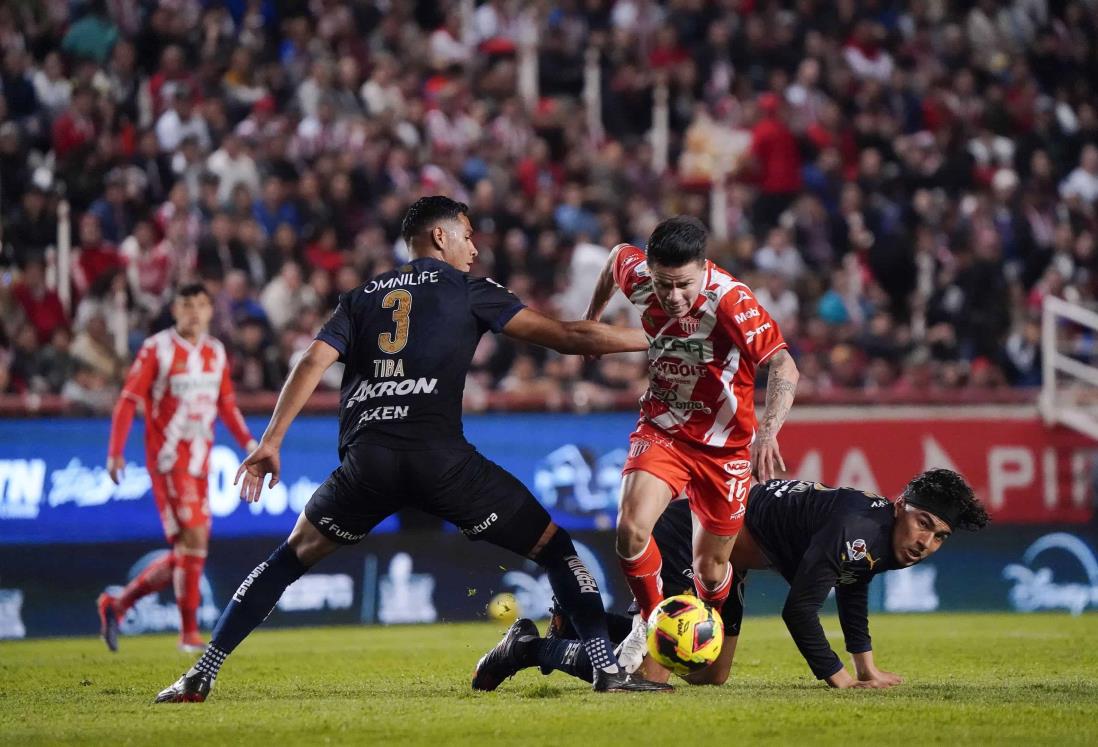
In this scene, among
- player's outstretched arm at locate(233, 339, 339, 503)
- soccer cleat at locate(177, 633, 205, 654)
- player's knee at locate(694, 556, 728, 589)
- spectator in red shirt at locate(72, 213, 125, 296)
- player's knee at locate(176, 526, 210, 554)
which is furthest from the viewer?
spectator in red shirt at locate(72, 213, 125, 296)

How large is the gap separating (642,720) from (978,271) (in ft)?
44.9

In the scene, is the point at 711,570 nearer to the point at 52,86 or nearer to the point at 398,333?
the point at 398,333

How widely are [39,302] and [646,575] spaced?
9562mm

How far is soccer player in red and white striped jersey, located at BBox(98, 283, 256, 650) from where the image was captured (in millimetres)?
12539

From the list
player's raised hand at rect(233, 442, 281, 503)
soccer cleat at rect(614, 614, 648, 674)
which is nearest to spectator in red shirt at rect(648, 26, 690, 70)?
soccer cleat at rect(614, 614, 648, 674)

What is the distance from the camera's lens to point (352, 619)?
49.3 feet

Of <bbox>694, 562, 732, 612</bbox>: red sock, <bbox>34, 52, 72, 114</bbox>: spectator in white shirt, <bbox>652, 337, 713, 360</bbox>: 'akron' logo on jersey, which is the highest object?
<bbox>34, 52, 72, 114</bbox>: spectator in white shirt

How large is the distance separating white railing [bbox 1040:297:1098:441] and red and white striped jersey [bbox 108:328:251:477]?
8.49 meters

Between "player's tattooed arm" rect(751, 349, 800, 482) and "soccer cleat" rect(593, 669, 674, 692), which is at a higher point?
"player's tattooed arm" rect(751, 349, 800, 482)

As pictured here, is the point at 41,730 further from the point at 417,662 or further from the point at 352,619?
the point at 352,619

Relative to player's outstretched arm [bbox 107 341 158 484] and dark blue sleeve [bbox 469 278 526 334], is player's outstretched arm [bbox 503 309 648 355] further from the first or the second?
player's outstretched arm [bbox 107 341 158 484]

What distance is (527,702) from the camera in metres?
7.75

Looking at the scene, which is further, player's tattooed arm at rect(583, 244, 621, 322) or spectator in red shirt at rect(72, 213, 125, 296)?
spectator in red shirt at rect(72, 213, 125, 296)

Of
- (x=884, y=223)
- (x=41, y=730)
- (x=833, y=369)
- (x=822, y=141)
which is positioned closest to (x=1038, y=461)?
(x=833, y=369)
